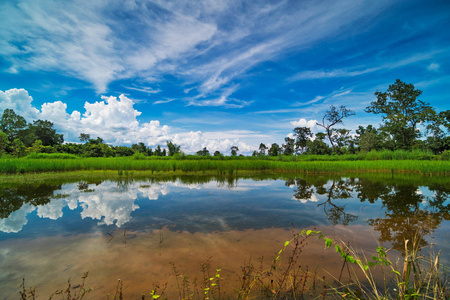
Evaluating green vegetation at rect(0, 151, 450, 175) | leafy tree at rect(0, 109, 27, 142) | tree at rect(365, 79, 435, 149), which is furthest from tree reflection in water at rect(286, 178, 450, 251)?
leafy tree at rect(0, 109, 27, 142)

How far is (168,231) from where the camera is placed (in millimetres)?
4277

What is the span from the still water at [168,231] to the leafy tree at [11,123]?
55892 mm

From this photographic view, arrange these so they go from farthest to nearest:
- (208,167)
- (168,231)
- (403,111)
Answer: (403,111), (208,167), (168,231)

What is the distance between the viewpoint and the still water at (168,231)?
9.17ft

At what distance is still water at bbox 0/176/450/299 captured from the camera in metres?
2.79

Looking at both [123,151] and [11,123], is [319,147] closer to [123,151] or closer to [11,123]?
[123,151]

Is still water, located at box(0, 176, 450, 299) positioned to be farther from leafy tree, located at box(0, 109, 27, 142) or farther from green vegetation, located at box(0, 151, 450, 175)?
leafy tree, located at box(0, 109, 27, 142)

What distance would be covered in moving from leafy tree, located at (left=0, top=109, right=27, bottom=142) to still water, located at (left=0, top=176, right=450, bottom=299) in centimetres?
5589

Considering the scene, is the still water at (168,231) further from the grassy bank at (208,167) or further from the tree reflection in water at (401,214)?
the grassy bank at (208,167)

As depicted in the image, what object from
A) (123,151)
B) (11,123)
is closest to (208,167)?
(123,151)

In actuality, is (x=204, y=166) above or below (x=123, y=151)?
below

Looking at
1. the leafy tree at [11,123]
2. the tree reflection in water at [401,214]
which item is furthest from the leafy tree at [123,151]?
the tree reflection in water at [401,214]

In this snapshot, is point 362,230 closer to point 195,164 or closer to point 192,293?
point 192,293

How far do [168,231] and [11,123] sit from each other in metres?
63.3
